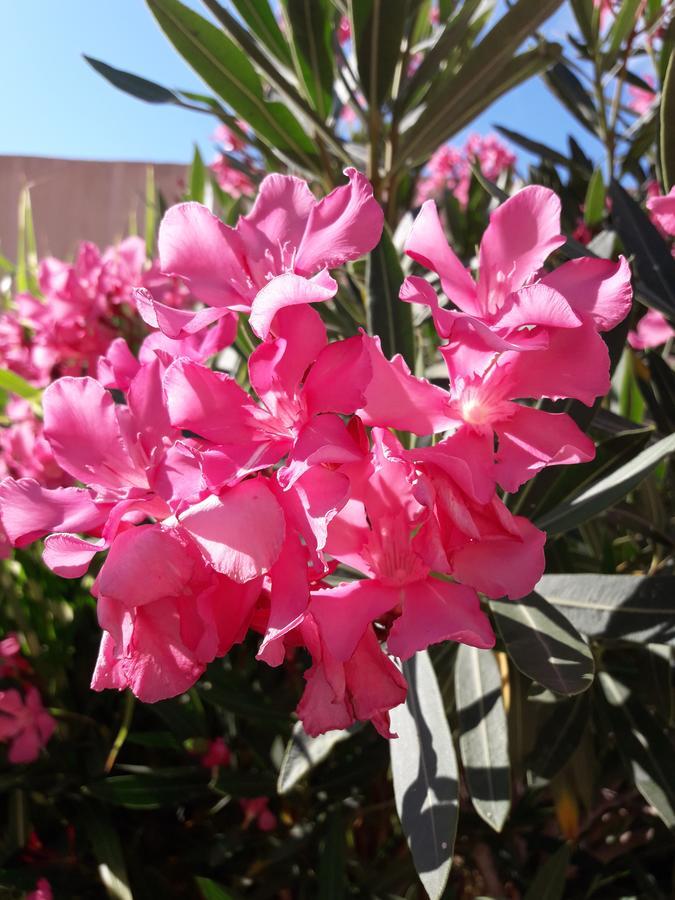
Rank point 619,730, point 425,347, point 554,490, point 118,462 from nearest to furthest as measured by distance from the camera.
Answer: point 118,462, point 554,490, point 619,730, point 425,347

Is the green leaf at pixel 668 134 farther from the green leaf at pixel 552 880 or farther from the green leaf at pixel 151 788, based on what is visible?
the green leaf at pixel 151 788

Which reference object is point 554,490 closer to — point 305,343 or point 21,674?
point 305,343

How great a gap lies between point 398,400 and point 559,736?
68 cm

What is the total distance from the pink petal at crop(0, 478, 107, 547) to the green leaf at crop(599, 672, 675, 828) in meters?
0.78

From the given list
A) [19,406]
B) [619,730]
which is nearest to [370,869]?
[619,730]

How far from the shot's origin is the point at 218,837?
1.37 m

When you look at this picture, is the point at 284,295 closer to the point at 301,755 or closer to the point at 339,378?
the point at 339,378

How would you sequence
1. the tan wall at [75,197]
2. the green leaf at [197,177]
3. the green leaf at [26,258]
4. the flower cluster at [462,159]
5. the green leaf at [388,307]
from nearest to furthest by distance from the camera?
the green leaf at [388,307] < the green leaf at [197,177] < the green leaf at [26,258] < the flower cluster at [462,159] < the tan wall at [75,197]

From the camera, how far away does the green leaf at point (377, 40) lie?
907 mm

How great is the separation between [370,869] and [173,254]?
126 cm

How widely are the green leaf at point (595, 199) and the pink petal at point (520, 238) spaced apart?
82cm

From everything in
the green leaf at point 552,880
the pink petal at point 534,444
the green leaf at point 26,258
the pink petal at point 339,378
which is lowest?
the green leaf at point 552,880

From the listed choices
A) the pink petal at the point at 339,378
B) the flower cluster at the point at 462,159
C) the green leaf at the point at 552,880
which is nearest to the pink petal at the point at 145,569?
the pink petal at the point at 339,378

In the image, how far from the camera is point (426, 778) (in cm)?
71
